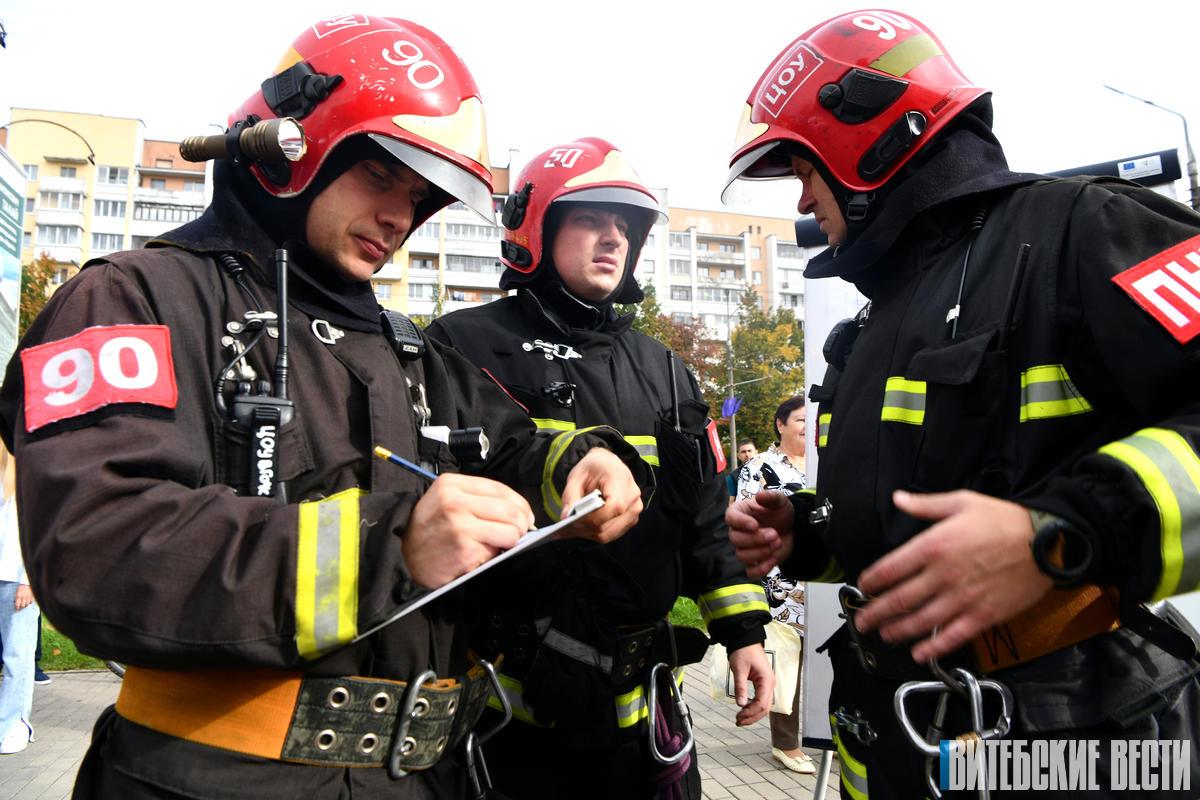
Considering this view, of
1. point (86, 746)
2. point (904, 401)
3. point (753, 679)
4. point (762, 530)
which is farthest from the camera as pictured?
point (86, 746)

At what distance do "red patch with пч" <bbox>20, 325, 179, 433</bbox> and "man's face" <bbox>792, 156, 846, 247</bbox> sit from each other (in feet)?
6.47

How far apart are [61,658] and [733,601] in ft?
28.9

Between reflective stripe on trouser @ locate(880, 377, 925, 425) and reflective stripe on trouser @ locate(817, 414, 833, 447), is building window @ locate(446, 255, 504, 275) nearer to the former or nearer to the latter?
reflective stripe on trouser @ locate(817, 414, 833, 447)

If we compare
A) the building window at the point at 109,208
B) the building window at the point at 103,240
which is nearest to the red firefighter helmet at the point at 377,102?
the building window at the point at 103,240

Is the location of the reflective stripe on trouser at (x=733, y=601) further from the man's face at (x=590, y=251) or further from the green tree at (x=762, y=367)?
the green tree at (x=762, y=367)

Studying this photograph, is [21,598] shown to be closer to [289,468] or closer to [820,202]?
[289,468]

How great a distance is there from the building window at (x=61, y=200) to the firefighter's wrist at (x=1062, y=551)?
6923 centimetres

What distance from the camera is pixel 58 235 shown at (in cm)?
5675

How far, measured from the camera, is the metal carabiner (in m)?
2.76

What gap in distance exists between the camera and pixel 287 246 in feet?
6.60

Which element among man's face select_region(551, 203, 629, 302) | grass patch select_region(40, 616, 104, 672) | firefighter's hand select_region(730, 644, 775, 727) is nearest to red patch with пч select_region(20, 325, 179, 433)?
man's face select_region(551, 203, 629, 302)

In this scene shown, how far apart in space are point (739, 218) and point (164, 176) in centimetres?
5280

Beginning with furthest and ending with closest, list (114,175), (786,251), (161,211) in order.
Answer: (786,251) < (161,211) < (114,175)

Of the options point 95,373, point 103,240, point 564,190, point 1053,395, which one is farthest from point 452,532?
point 103,240
